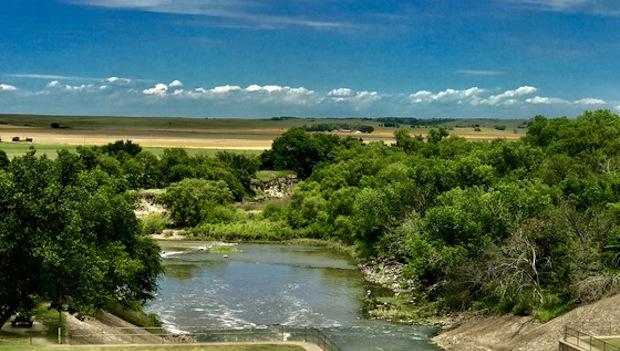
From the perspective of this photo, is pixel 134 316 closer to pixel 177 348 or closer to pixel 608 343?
pixel 177 348

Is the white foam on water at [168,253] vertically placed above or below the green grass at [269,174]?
below

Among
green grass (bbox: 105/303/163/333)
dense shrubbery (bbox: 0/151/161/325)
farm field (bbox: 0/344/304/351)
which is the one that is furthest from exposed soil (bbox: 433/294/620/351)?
dense shrubbery (bbox: 0/151/161/325)

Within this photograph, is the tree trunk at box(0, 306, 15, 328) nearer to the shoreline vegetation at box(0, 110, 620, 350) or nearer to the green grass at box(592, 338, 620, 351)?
the shoreline vegetation at box(0, 110, 620, 350)

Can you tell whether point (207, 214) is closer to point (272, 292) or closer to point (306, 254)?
point (306, 254)

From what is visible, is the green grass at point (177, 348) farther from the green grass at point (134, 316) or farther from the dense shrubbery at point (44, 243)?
the green grass at point (134, 316)

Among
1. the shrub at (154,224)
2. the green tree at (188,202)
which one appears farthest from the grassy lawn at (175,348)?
the green tree at (188,202)

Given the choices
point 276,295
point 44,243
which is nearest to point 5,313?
point 44,243
